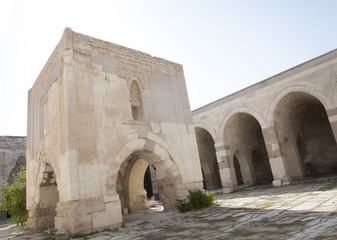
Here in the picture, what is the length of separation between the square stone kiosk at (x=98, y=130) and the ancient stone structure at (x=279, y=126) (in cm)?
551

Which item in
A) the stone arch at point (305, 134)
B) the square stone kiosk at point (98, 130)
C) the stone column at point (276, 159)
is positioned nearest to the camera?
the square stone kiosk at point (98, 130)

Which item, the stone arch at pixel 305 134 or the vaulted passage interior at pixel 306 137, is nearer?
the stone arch at pixel 305 134

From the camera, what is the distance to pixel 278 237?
10.7 ft

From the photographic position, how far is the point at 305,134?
15.6 metres

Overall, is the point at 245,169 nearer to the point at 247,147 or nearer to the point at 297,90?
the point at 247,147

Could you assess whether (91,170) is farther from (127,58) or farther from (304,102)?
(304,102)

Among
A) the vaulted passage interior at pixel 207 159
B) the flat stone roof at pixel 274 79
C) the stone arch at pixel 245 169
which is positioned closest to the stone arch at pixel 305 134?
the flat stone roof at pixel 274 79

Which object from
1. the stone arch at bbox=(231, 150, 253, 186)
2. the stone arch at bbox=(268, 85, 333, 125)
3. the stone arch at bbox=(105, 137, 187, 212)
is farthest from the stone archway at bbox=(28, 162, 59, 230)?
the stone arch at bbox=(231, 150, 253, 186)

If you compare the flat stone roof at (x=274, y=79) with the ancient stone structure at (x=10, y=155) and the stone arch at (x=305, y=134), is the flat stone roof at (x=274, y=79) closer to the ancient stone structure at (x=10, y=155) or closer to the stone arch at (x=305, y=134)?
the stone arch at (x=305, y=134)

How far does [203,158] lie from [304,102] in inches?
275

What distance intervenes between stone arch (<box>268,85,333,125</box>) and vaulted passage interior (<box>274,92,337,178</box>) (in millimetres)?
487

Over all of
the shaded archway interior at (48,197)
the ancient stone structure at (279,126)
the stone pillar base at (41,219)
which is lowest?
the stone pillar base at (41,219)

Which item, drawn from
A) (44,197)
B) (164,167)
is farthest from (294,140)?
(44,197)

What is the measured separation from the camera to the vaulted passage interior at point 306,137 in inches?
518
